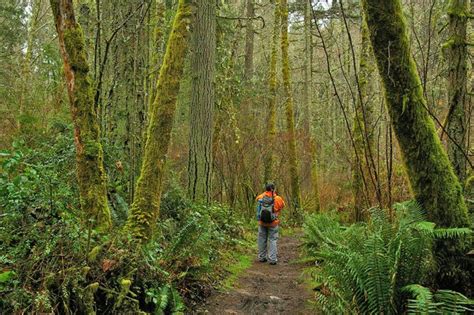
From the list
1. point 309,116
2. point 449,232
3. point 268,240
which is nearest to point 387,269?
point 449,232

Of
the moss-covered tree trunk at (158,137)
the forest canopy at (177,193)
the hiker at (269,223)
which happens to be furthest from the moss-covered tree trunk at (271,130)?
the moss-covered tree trunk at (158,137)

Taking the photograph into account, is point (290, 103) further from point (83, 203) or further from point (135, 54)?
point (83, 203)

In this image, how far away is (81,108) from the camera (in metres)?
4.83

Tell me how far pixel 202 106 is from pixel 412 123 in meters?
5.56

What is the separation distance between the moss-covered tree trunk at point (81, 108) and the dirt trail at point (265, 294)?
188 centimetres

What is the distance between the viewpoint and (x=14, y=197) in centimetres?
407

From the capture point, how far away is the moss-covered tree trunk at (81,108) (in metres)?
4.75

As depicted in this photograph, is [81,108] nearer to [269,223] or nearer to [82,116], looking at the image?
[82,116]

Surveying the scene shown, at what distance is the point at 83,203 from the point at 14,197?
2.84ft

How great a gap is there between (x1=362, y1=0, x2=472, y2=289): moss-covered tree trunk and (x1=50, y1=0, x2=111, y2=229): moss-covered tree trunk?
3.25 meters

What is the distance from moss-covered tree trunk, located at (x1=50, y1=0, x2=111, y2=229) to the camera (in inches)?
187

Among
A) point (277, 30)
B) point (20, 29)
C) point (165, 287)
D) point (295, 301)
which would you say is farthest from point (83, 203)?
point (20, 29)

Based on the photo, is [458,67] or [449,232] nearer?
[449,232]

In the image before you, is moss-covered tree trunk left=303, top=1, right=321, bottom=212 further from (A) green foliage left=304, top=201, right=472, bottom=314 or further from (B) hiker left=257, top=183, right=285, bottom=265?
(A) green foliage left=304, top=201, right=472, bottom=314
